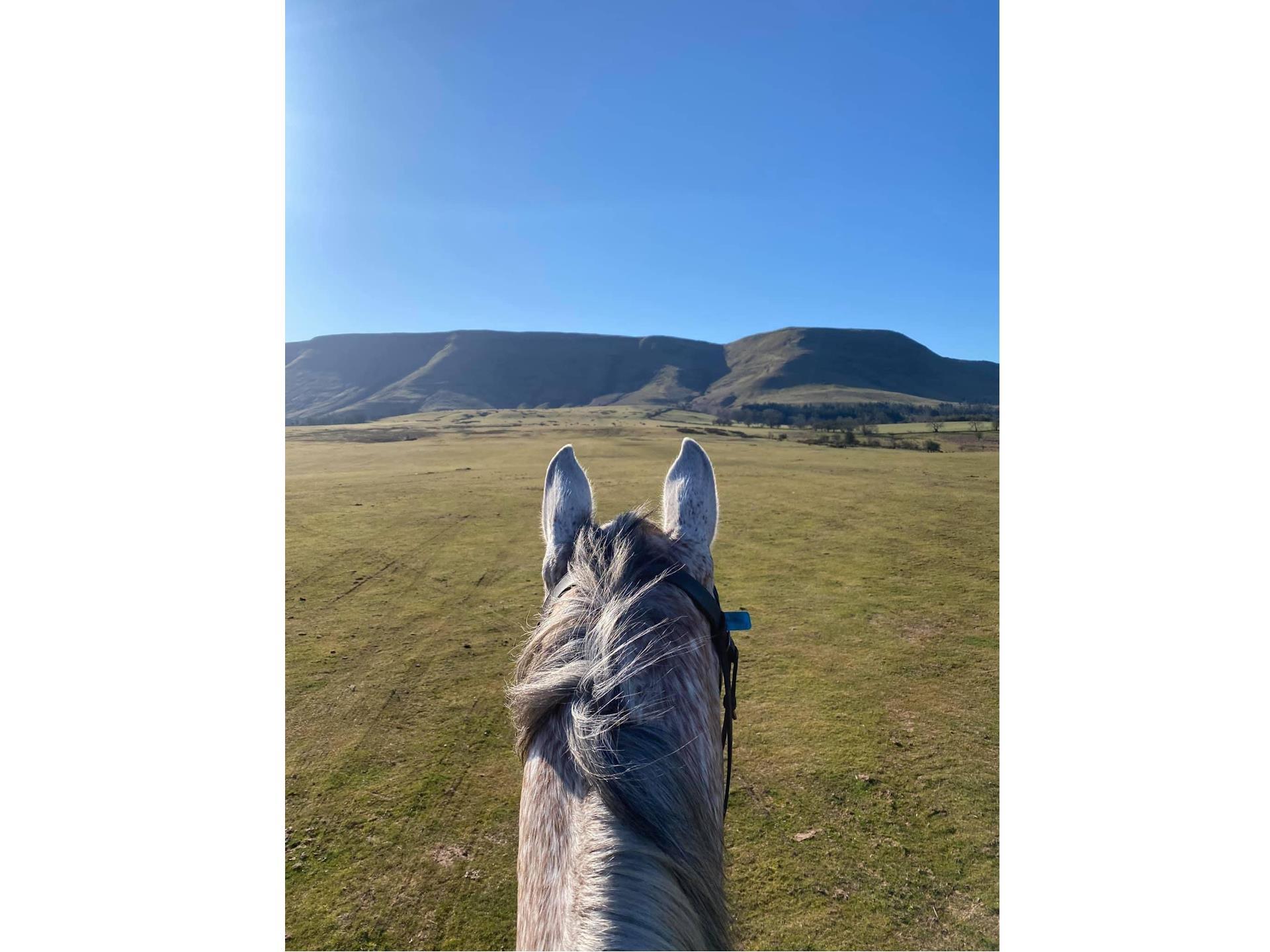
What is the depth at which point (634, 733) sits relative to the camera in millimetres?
1326

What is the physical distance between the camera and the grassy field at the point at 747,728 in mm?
3480

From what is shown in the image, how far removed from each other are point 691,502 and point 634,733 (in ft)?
3.02

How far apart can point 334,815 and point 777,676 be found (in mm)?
4698

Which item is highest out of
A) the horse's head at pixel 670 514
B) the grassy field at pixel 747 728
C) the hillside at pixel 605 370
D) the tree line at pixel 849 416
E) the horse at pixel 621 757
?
the hillside at pixel 605 370

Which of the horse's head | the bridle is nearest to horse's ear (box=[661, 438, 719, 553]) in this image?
the horse's head

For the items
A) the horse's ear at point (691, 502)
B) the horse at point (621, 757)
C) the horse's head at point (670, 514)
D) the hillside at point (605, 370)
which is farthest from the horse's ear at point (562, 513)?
the hillside at point (605, 370)

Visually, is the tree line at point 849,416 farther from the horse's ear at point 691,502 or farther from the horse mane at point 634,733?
the horse mane at point 634,733

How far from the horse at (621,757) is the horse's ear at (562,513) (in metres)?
0.16

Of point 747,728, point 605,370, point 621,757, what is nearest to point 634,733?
point 621,757

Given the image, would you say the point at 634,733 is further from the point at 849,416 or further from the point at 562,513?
the point at 849,416

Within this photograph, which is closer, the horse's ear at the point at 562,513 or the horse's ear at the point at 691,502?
the horse's ear at the point at 562,513

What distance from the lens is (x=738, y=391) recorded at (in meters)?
143

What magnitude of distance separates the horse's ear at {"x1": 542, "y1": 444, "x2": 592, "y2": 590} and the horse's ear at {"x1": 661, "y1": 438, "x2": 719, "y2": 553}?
0.31 m

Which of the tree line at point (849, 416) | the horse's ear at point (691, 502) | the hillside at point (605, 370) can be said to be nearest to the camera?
the horse's ear at point (691, 502)
